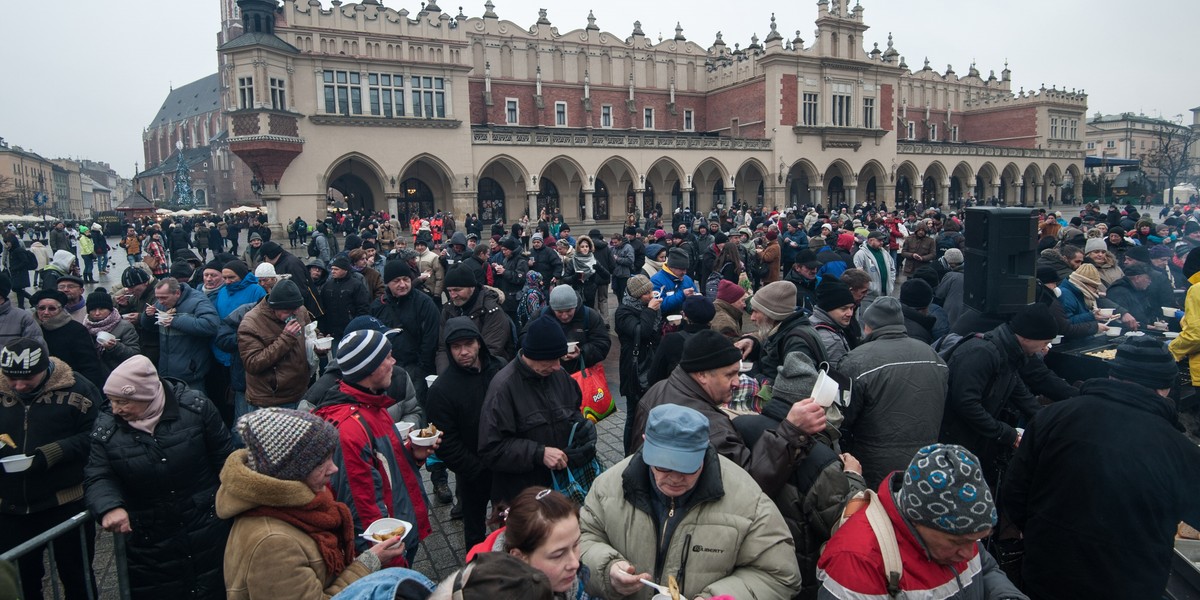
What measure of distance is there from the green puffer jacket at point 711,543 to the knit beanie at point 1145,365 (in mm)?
1746

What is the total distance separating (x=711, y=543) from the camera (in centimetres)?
225

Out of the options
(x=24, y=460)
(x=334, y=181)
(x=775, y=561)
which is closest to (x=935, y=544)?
(x=775, y=561)

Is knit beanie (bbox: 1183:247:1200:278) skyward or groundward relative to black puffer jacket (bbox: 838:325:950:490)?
Result: skyward

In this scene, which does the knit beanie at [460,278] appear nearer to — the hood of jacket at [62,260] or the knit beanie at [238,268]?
the knit beanie at [238,268]

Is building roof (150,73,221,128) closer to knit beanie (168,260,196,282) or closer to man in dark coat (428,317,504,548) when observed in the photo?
knit beanie (168,260,196,282)

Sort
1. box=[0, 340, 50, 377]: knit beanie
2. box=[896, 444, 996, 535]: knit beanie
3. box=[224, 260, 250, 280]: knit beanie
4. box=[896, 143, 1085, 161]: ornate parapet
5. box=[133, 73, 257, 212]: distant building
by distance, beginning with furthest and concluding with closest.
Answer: box=[133, 73, 257, 212]: distant building → box=[896, 143, 1085, 161]: ornate parapet → box=[224, 260, 250, 280]: knit beanie → box=[0, 340, 50, 377]: knit beanie → box=[896, 444, 996, 535]: knit beanie

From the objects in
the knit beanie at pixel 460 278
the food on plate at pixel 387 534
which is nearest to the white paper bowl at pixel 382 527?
the food on plate at pixel 387 534

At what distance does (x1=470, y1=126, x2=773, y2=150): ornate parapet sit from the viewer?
29500mm

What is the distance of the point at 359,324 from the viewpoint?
439cm

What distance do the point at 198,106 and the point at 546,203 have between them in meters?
66.1

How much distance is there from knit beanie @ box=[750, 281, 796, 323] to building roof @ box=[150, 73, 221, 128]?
83200 millimetres

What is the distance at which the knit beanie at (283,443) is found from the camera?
214 centimetres

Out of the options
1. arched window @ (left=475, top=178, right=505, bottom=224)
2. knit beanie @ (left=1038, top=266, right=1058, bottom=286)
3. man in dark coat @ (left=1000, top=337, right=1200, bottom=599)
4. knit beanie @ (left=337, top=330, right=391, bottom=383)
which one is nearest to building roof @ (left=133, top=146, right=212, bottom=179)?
arched window @ (left=475, top=178, right=505, bottom=224)

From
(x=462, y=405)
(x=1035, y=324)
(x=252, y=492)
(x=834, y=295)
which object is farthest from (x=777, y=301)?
(x=252, y=492)
